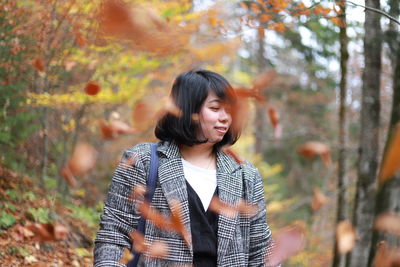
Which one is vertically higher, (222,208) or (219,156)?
(219,156)

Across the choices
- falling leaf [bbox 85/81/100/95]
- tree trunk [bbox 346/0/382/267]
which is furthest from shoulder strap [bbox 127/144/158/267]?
falling leaf [bbox 85/81/100/95]

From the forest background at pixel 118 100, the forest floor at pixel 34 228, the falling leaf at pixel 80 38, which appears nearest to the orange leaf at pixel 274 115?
the forest background at pixel 118 100

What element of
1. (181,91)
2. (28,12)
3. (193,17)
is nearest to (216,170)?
(181,91)

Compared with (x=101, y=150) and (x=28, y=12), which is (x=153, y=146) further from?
(x=101, y=150)

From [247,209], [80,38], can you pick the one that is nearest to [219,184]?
[247,209]

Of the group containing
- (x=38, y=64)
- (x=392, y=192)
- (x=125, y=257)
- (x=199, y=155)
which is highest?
(x=38, y=64)

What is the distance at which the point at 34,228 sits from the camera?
420 centimetres

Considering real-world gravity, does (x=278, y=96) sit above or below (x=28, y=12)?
above

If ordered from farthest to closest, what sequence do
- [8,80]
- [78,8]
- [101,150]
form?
1. [101,150]
2. [78,8]
3. [8,80]

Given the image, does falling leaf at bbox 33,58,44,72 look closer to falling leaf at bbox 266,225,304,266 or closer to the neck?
the neck

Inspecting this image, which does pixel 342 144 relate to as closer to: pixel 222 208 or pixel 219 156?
pixel 219 156

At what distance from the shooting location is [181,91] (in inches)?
98.2

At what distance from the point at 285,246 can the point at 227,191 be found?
52 cm

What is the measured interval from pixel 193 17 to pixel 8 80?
282 centimetres
